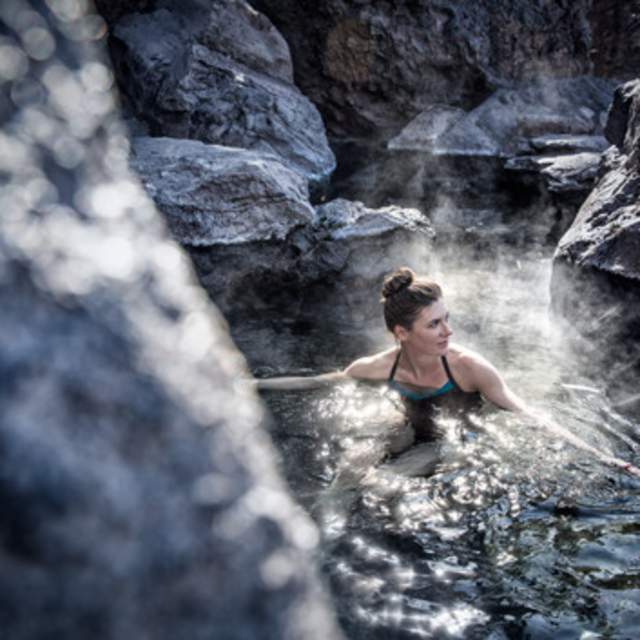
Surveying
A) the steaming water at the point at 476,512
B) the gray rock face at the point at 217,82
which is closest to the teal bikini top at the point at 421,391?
the steaming water at the point at 476,512

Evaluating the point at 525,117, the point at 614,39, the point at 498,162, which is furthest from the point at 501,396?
the point at 614,39

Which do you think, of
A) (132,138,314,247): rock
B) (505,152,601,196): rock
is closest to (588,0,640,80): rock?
(505,152,601,196): rock

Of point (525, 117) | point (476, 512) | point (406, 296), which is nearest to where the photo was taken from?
point (476, 512)

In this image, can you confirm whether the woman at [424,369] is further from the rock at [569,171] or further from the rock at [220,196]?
the rock at [569,171]

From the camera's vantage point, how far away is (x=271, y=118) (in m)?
12.6

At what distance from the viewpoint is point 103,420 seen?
16.6 inches

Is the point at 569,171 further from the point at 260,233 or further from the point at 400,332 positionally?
the point at 400,332

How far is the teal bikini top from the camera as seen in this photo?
4.14 meters

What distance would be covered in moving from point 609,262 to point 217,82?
10.2m

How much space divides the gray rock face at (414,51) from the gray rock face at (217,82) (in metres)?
4.47

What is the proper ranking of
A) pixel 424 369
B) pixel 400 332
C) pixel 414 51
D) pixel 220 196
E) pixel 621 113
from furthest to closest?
pixel 414 51 < pixel 220 196 < pixel 621 113 < pixel 424 369 < pixel 400 332

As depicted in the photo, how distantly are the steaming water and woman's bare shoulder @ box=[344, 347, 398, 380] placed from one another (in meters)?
0.10

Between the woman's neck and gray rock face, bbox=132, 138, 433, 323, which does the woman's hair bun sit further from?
gray rock face, bbox=132, 138, 433, 323

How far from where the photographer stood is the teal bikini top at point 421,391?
414 cm
